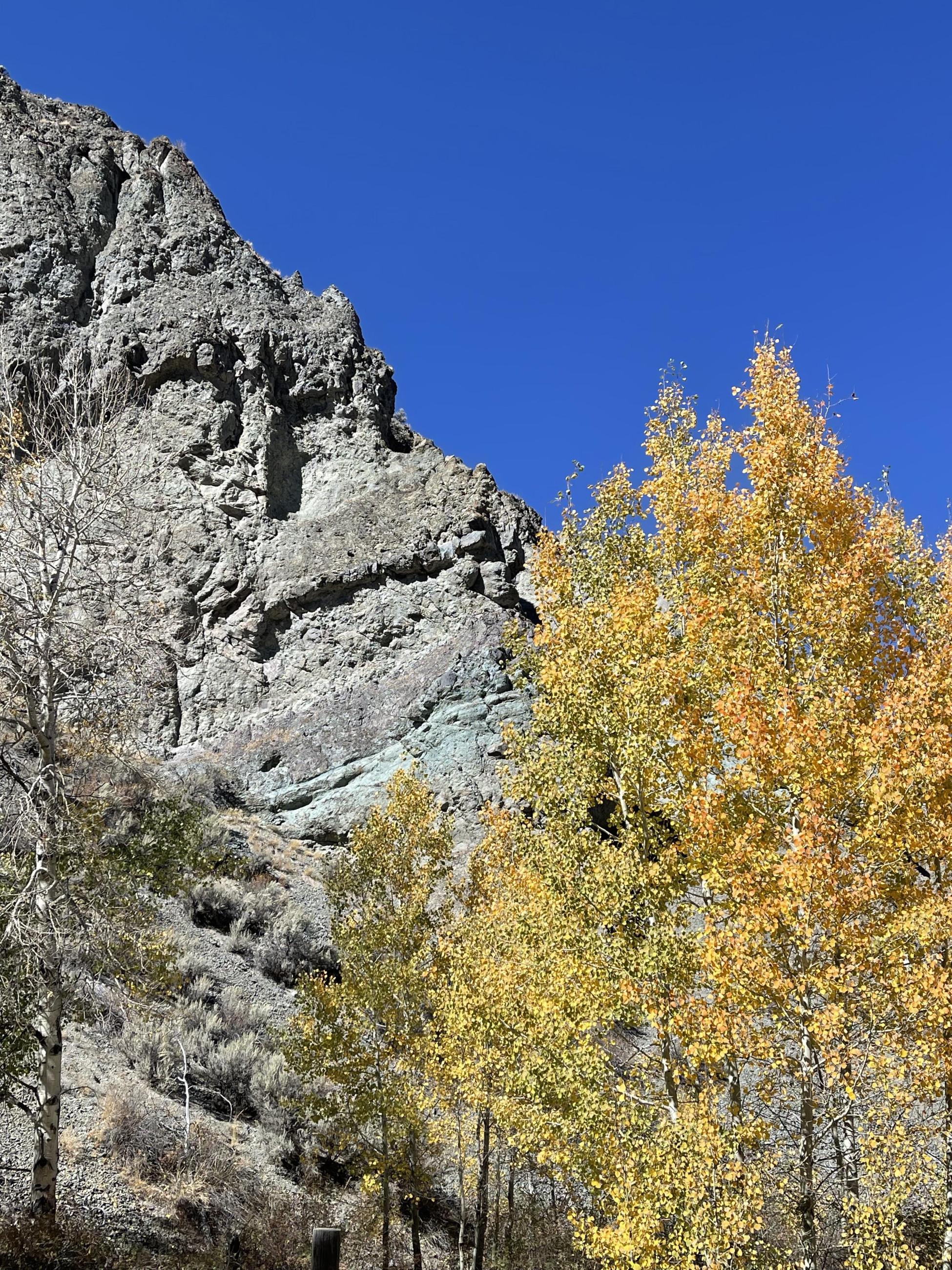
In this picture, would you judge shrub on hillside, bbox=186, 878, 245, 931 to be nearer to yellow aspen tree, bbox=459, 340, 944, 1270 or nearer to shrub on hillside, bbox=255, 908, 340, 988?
shrub on hillside, bbox=255, 908, 340, 988

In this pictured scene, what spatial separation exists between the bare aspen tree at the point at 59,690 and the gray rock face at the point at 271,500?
22808 mm

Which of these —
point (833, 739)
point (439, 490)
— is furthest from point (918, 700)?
point (439, 490)

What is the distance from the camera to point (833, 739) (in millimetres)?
7211

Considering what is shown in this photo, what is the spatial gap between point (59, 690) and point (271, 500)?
120 ft

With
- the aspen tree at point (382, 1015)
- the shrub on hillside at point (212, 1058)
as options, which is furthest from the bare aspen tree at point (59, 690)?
the shrub on hillside at point (212, 1058)

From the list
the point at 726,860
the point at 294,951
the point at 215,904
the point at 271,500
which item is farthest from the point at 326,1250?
the point at 271,500

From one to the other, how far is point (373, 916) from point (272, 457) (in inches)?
1411

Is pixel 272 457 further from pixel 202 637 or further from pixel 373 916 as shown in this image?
pixel 373 916

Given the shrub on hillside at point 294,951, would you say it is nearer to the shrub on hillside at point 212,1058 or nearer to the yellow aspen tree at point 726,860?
the shrub on hillside at point 212,1058

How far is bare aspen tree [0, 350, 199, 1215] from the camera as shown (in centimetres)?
821

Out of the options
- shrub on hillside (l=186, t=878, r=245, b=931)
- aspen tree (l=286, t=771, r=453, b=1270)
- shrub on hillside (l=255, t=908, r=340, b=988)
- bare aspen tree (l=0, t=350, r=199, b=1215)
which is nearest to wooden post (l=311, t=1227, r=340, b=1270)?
bare aspen tree (l=0, t=350, r=199, b=1215)

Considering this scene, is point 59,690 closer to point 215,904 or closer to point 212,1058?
point 212,1058

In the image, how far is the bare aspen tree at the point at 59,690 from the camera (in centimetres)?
821

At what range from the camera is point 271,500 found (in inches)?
1764
